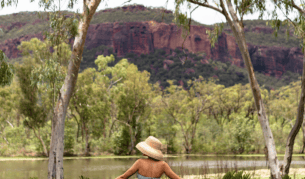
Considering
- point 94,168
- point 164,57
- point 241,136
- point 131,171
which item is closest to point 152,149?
point 131,171

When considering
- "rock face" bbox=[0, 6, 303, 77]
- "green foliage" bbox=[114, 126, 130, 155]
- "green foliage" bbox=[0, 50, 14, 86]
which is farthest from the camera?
"rock face" bbox=[0, 6, 303, 77]

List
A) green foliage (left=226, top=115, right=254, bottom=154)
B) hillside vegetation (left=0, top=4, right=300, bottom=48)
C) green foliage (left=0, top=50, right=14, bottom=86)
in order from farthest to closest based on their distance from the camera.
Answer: hillside vegetation (left=0, top=4, right=300, bottom=48)
green foliage (left=226, top=115, right=254, bottom=154)
green foliage (left=0, top=50, right=14, bottom=86)

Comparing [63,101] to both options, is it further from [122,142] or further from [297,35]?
[122,142]

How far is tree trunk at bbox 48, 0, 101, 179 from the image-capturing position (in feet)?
31.0

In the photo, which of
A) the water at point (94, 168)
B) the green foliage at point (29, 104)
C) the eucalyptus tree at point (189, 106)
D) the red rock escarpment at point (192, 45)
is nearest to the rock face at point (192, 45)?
the red rock escarpment at point (192, 45)

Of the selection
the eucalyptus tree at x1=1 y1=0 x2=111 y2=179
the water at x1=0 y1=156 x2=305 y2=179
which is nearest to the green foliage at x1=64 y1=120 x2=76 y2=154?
the water at x1=0 y1=156 x2=305 y2=179

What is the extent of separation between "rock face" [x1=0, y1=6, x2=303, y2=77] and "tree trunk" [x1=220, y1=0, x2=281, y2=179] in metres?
101

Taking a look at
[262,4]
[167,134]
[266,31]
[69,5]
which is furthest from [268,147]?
[266,31]

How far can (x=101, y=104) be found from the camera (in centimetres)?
2991

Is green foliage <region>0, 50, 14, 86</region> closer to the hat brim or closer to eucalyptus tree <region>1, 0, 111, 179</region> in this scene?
eucalyptus tree <region>1, 0, 111, 179</region>

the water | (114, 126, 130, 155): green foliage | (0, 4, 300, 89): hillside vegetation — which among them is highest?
(0, 4, 300, 89): hillside vegetation

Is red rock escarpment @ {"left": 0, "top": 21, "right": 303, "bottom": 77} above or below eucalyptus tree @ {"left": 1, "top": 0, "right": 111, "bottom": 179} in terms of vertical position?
above

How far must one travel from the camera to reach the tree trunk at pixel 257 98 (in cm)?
878

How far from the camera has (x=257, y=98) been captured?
9.44 m
